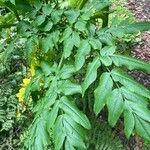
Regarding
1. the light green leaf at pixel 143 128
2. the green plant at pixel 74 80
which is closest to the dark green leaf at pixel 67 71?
the green plant at pixel 74 80

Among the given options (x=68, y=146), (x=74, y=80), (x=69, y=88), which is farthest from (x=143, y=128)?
(x=74, y=80)

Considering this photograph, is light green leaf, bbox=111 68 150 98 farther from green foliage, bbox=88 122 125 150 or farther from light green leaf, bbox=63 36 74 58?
green foliage, bbox=88 122 125 150

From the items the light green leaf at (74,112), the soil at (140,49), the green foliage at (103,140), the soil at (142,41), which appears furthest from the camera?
the soil at (142,41)

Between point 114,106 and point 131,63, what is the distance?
268mm

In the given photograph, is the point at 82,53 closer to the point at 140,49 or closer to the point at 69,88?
the point at 69,88

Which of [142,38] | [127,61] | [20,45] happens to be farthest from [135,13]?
[127,61]

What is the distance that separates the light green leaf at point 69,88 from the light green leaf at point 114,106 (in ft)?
0.83

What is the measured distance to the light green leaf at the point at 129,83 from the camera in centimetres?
175

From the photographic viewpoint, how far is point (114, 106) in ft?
5.58

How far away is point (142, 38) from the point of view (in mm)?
4852

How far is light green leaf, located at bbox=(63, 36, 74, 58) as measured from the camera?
2.12 m

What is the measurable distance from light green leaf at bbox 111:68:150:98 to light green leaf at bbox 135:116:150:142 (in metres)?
0.13

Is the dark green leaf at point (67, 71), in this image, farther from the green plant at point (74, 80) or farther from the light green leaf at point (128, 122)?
the light green leaf at point (128, 122)

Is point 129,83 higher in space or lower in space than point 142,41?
higher
